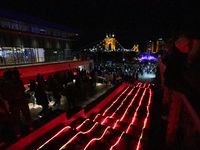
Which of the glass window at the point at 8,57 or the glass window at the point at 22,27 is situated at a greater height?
the glass window at the point at 22,27

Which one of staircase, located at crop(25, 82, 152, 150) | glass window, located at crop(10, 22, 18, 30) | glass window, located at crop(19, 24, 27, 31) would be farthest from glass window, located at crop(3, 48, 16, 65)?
staircase, located at crop(25, 82, 152, 150)

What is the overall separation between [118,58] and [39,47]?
5173 cm

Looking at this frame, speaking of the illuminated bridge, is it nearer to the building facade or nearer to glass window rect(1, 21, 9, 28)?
the building facade

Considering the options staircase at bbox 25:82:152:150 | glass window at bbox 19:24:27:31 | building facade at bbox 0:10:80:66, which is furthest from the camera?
glass window at bbox 19:24:27:31

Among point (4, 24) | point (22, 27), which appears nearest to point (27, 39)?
point (22, 27)

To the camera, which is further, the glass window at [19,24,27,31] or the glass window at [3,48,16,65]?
the glass window at [19,24,27,31]

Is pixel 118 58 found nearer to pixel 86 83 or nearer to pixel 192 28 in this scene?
pixel 86 83

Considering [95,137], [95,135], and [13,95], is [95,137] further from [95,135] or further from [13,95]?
[13,95]

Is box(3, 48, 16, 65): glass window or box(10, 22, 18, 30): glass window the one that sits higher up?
box(10, 22, 18, 30): glass window

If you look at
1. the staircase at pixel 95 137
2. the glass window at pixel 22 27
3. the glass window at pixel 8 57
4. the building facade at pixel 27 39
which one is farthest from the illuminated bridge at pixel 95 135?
the glass window at pixel 22 27

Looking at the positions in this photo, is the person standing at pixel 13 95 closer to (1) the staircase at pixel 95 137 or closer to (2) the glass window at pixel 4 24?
(1) the staircase at pixel 95 137

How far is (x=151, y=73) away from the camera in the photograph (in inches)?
800

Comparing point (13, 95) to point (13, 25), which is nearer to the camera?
point (13, 95)

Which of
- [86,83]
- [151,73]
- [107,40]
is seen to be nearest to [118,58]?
[107,40]
